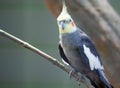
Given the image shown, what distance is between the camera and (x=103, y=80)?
135cm

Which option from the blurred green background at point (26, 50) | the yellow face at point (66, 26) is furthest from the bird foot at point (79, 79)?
the blurred green background at point (26, 50)

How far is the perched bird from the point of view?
135 centimetres

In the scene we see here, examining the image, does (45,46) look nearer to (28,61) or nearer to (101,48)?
(28,61)

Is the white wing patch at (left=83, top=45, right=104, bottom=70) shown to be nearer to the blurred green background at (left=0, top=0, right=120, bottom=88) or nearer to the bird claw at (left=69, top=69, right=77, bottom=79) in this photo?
the bird claw at (left=69, top=69, right=77, bottom=79)

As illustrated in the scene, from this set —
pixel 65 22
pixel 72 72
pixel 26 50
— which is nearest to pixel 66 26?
pixel 65 22

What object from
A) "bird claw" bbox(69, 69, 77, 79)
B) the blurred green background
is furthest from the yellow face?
the blurred green background

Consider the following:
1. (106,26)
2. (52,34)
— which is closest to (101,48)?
(106,26)

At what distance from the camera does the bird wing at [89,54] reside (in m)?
1.36

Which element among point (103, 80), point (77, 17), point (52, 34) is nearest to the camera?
point (103, 80)

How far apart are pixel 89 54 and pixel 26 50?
1.26 m

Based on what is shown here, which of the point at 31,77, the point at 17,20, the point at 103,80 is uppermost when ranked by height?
the point at 103,80

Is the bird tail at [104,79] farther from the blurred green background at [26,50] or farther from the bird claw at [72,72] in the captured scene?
the blurred green background at [26,50]

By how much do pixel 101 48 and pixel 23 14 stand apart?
4.04 ft

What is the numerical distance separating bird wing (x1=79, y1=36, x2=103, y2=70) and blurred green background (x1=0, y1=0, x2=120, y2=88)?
120 cm
